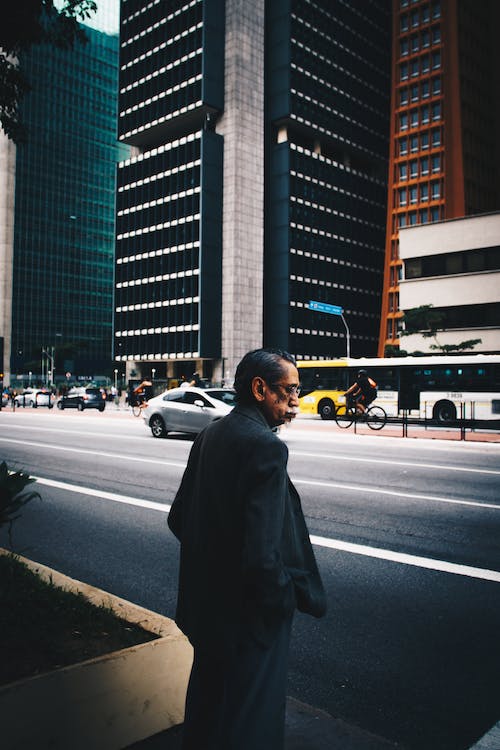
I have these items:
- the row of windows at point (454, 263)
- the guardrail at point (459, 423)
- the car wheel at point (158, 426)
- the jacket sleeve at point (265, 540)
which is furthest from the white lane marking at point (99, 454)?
the row of windows at point (454, 263)

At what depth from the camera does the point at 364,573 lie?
520 cm

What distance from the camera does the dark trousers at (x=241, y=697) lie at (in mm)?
1866

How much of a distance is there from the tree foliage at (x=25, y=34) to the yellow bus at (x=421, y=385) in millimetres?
21607

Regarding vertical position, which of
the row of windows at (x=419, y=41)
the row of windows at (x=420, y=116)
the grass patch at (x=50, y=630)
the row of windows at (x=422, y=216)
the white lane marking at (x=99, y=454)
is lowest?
the white lane marking at (x=99, y=454)

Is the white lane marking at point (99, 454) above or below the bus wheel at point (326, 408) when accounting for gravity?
below

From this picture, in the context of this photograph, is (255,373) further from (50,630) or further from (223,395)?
(223,395)

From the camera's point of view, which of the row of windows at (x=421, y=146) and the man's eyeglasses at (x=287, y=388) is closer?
the man's eyeglasses at (x=287, y=388)

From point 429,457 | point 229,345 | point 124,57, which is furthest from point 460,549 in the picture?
point 124,57

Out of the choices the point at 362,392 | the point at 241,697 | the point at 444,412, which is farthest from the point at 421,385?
the point at 241,697

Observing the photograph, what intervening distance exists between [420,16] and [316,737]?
91.6 m

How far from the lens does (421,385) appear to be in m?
28.1

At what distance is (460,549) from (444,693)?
294 cm

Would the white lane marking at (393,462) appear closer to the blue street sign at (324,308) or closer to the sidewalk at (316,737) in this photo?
the sidewalk at (316,737)

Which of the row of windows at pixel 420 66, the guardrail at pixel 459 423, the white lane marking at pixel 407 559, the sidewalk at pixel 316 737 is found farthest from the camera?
the row of windows at pixel 420 66
